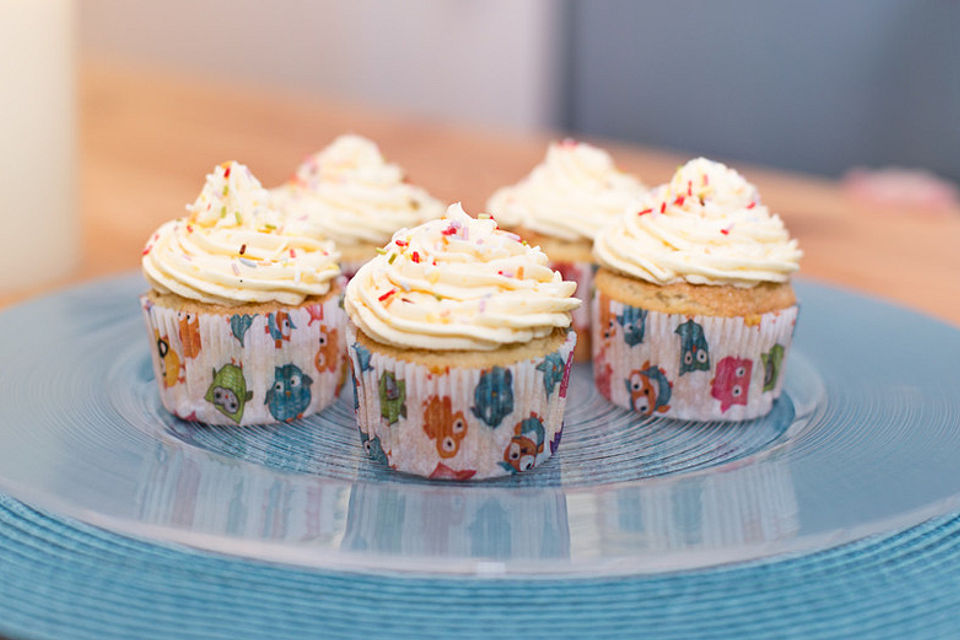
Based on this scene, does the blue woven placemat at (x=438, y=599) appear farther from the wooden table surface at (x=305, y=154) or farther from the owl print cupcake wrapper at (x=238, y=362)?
the wooden table surface at (x=305, y=154)

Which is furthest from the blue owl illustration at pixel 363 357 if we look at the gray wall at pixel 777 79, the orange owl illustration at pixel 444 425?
the gray wall at pixel 777 79

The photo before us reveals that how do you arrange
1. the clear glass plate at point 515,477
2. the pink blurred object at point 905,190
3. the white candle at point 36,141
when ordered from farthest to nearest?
the pink blurred object at point 905,190
the white candle at point 36,141
the clear glass plate at point 515,477

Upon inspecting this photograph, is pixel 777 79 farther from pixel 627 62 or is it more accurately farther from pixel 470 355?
pixel 470 355

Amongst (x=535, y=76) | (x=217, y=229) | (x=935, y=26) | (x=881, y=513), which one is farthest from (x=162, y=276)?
(x=535, y=76)

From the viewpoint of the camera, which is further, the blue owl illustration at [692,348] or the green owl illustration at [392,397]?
the blue owl illustration at [692,348]

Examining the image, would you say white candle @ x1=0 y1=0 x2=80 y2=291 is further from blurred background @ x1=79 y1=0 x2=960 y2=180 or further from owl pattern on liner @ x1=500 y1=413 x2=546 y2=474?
blurred background @ x1=79 y1=0 x2=960 y2=180

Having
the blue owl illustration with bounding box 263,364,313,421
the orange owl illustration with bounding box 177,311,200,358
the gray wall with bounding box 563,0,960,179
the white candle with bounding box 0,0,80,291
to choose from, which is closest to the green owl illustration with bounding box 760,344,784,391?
the blue owl illustration with bounding box 263,364,313,421
